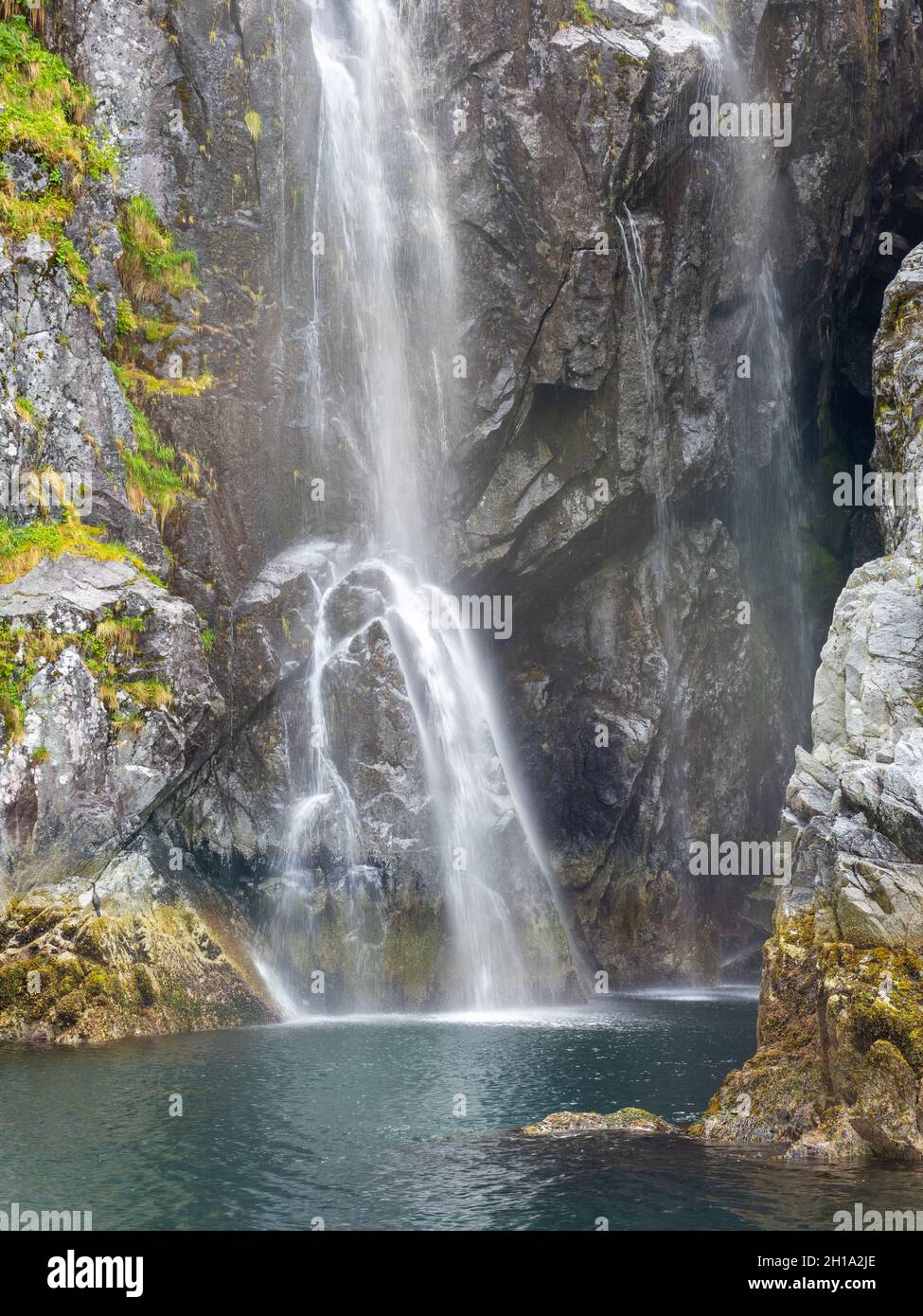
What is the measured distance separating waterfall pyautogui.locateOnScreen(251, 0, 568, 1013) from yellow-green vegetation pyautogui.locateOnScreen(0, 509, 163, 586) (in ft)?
18.1

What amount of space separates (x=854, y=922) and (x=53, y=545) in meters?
16.9

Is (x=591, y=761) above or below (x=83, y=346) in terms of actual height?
below

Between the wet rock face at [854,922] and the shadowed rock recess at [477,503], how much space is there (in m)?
0.13

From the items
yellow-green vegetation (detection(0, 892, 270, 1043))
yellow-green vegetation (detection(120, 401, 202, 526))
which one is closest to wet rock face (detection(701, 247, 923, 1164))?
A: yellow-green vegetation (detection(0, 892, 270, 1043))

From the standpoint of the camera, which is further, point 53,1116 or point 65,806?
point 65,806

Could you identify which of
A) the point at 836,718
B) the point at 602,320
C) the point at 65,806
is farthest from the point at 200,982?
the point at 602,320

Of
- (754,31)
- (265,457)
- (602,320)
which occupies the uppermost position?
(754,31)

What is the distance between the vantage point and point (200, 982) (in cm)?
2288

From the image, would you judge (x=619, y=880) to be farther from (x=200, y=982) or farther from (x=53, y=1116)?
(x=53, y=1116)

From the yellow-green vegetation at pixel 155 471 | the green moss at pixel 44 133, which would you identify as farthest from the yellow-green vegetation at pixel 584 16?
the yellow-green vegetation at pixel 155 471

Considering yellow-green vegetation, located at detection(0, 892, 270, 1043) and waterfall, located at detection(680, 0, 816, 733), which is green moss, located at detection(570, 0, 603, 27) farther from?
yellow-green vegetation, located at detection(0, 892, 270, 1043)

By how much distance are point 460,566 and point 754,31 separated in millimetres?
16533

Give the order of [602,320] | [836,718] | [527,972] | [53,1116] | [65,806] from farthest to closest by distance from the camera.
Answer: [602,320]
[527,972]
[65,806]
[836,718]
[53,1116]

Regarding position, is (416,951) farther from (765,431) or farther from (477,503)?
(765,431)
